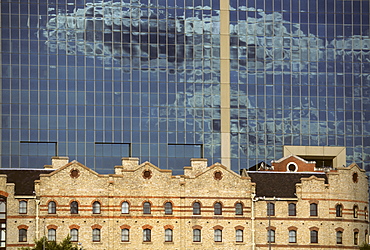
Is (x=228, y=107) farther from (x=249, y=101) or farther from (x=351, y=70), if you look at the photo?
(x=351, y=70)

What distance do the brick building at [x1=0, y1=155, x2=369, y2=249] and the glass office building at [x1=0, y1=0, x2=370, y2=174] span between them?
1120 inches

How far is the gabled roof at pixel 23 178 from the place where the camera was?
14288 cm

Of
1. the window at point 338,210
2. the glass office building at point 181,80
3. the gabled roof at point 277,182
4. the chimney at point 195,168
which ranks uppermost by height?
the glass office building at point 181,80

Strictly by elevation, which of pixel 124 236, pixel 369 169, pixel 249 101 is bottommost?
pixel 124 236

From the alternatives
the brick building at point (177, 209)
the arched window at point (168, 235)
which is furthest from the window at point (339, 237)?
the arched window at point (168, 235)

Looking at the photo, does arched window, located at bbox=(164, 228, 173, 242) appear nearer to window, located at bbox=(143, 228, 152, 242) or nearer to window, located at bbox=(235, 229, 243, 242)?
window, located at bbox=(143, 228, 152, 242)

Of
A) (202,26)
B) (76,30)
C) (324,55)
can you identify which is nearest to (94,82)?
(76,30)

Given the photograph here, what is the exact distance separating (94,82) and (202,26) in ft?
69.3

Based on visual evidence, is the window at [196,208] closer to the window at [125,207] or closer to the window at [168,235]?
the window at [168,235]

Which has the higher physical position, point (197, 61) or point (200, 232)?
point (197, 61)

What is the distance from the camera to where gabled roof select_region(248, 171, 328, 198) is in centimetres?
14762

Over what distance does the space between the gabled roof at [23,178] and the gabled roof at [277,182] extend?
2946cm

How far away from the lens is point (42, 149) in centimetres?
17500

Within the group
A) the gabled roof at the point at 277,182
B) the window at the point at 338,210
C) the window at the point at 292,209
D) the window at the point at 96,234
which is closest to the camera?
the window at the point at 96,234
